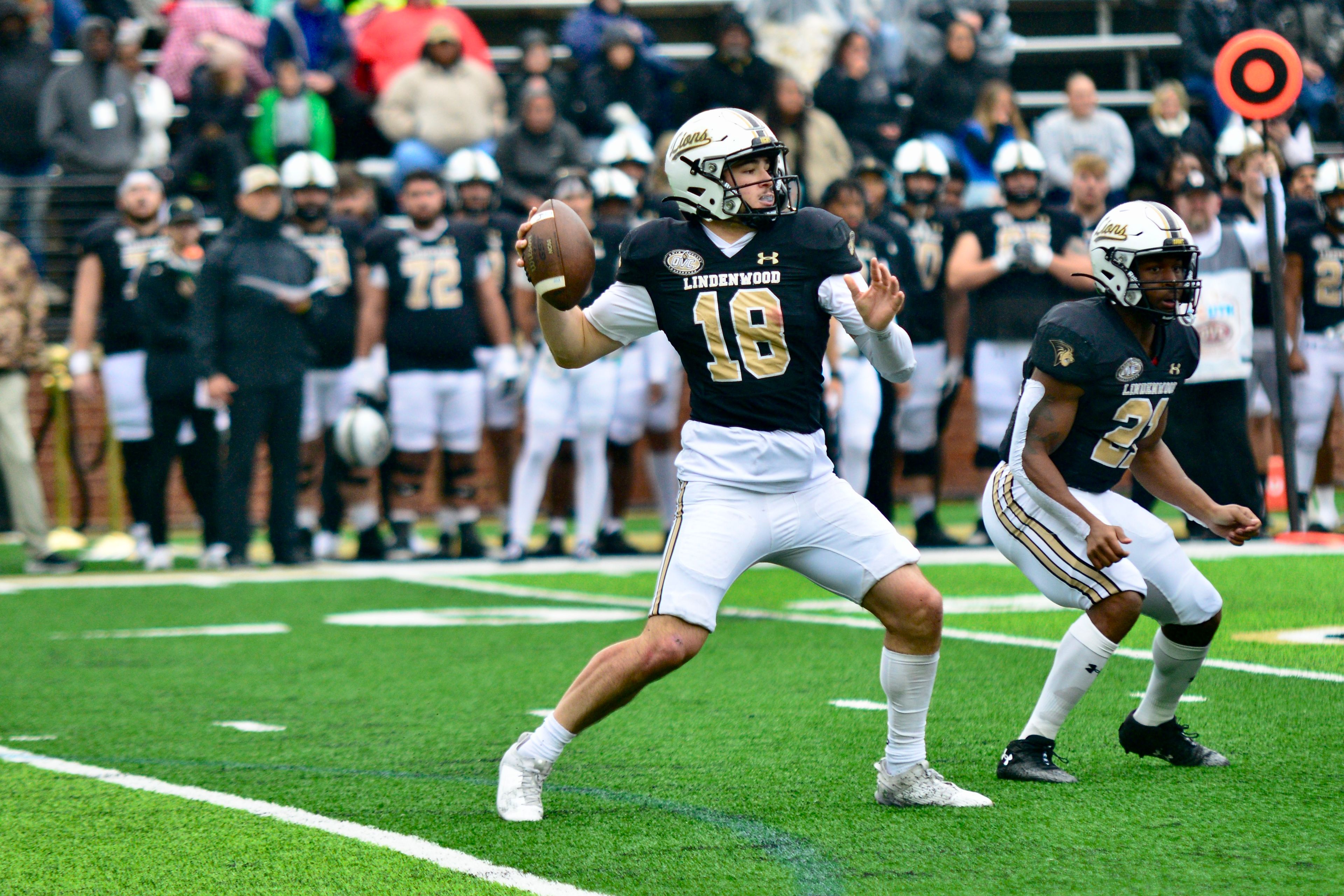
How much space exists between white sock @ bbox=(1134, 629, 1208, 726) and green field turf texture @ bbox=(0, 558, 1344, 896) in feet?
0.54

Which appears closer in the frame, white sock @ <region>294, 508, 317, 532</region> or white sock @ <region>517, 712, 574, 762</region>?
white sock @ <region>517, 712, 574, 762</region>

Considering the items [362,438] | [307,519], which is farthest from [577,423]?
[307,519]

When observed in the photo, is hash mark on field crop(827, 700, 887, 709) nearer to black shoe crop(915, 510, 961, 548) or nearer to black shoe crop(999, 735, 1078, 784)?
black shoe crop(999, 735, 1078, 784)

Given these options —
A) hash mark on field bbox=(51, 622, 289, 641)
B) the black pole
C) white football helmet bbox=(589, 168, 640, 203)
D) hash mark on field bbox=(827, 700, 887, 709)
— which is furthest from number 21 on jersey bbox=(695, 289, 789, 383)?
white football helmet bbox=(589, 168, 640, 203)

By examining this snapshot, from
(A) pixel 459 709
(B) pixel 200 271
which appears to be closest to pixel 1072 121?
(B) pixel 200 271

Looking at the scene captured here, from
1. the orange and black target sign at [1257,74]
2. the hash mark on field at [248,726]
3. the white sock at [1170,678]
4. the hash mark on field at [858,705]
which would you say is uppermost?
the orange and black target sign at [1257,74]

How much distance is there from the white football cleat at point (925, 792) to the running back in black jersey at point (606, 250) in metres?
6.23

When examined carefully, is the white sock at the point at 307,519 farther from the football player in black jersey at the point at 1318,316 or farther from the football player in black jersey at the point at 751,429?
the football player in black jersey at the point at 751,429

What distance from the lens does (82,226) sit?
1448 centimetres

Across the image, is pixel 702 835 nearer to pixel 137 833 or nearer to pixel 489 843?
pixel 489 843

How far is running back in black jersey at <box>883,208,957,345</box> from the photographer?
1100cm

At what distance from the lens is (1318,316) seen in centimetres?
1100

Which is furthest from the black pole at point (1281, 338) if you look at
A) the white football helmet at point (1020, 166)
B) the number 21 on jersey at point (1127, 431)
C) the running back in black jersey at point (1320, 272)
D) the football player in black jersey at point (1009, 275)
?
the number 21 on jersey at point (1127, 431)

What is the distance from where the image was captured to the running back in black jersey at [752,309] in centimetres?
441
